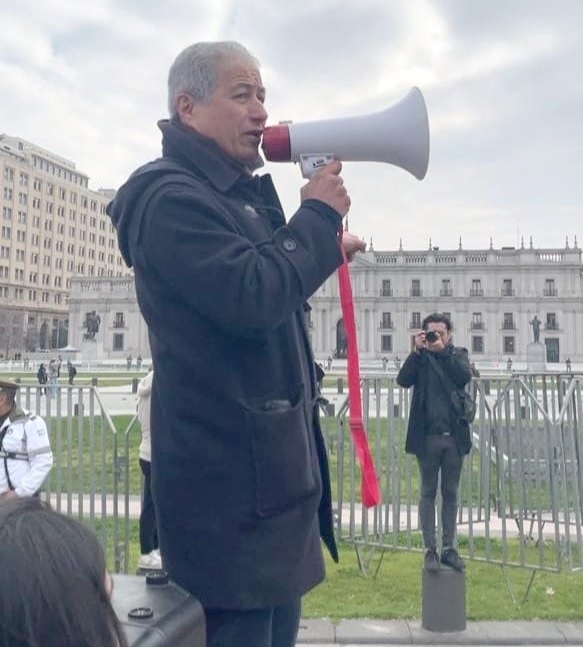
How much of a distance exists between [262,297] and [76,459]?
5312mm

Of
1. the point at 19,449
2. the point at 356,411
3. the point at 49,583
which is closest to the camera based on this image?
the point at 49,583

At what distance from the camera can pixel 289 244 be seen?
1762mm

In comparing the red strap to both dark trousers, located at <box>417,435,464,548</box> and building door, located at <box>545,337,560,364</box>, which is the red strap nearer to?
dark trousers, located at <box>417,435,464,548</box>

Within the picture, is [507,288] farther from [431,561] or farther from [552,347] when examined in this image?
[431,561]

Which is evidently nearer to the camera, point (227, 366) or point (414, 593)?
point (227, 366)

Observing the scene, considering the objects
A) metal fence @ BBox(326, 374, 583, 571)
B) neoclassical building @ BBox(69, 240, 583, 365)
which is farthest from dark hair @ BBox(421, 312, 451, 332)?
neoclassical building @ BBox(69, 240, 583, 365)

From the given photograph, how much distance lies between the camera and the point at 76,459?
6.45 meters

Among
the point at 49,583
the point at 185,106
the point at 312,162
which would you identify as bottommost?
the point at 49,583

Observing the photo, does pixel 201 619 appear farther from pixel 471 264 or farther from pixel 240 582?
pixel 471 264

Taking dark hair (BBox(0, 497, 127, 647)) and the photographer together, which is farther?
the photographer

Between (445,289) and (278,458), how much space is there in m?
85.4

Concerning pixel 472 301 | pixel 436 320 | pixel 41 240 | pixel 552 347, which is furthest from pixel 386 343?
pixel 436 320

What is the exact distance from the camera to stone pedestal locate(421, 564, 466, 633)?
15.0ft

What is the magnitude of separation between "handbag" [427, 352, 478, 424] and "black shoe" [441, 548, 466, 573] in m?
0.95
